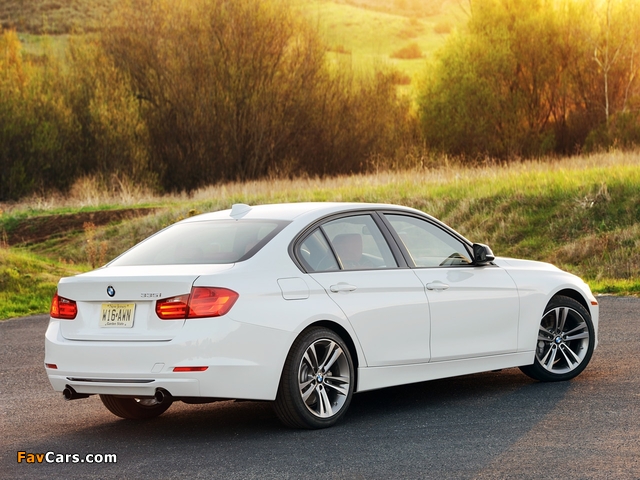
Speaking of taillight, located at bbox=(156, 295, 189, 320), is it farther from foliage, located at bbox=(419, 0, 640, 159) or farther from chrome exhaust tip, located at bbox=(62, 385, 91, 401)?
foliage, located at bbox=(419, 0, 640, 159)

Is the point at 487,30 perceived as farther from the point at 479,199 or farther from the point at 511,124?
the point at 479,199

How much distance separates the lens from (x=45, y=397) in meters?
8.87

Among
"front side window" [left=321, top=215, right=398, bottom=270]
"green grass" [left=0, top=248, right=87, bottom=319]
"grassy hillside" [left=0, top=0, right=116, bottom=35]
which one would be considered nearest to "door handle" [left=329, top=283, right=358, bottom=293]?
"front side window" [left=321, top=215, right=398, bottom=270]

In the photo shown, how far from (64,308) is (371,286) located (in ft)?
7.13

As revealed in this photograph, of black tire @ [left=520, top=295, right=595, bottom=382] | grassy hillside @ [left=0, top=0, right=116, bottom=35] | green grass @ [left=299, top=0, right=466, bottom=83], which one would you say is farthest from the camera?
green grass @ [left=299, top=0, right=466, bottom=83]

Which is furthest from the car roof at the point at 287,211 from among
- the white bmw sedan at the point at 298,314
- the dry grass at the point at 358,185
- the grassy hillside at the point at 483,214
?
the dry grass at the point at 358,185

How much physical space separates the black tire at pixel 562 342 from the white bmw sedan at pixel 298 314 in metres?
0.02

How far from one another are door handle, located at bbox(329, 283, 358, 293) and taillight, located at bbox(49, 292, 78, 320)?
1.76 m

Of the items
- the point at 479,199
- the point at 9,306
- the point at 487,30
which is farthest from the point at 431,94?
the point at 9,306

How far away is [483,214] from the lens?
26453 mm

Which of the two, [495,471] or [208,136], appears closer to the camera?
[495,471]

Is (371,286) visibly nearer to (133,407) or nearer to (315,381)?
(315,381)

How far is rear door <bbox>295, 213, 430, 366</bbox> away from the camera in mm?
7211

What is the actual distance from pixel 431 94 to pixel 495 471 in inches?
1704
